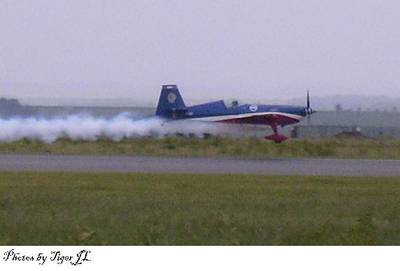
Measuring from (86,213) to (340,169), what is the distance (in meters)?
23.1

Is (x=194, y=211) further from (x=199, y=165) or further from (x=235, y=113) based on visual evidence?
(x=235, y=113)

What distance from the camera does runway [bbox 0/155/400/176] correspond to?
37806 millimetres

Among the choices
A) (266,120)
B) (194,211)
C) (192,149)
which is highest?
(194,211)

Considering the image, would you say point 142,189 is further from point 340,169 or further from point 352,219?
point 340,169

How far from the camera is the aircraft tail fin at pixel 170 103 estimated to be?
74688mm

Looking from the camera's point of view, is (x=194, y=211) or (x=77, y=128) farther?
(x=77, y=128)

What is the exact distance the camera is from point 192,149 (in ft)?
197

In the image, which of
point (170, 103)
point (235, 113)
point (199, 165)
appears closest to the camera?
point (199, 165)

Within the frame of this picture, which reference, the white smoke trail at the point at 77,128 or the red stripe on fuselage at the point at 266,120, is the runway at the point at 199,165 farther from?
the red stripe on fuselage at the point at 266,120

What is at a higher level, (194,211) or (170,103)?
(194,211)

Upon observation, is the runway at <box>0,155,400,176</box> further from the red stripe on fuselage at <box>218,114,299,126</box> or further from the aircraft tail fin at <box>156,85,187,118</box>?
the aircraft tail fin at <box>156,85,187,118</box>

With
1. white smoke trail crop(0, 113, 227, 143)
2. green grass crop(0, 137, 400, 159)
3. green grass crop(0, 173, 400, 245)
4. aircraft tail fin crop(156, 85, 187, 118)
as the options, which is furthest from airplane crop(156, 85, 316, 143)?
green grass crop(0, 173, 400, 245)

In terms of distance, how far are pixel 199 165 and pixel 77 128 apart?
17683 millimetres

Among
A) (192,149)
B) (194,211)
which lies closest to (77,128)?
(192,149)
